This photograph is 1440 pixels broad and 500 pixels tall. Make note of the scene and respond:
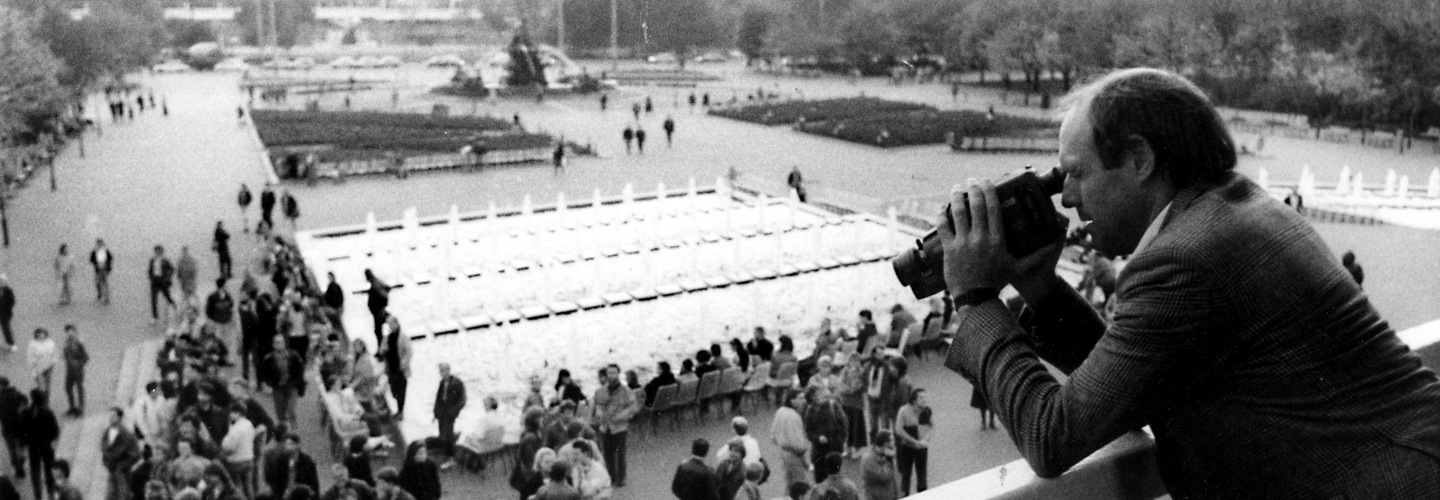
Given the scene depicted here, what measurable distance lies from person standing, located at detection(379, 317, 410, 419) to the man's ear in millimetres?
10460

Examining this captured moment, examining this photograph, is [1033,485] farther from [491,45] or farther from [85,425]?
[491,45]

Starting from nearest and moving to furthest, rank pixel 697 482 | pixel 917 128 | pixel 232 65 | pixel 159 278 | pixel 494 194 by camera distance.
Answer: pixel 697 482 < pixel 159 278 < pixel 494 194 < pixel 917 128 < pixel 232 65

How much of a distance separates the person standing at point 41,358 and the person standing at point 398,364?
11.5ft

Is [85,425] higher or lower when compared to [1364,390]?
lower

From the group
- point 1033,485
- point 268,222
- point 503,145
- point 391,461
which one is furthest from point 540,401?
point 503,145

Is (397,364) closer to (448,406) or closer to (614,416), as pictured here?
(448,406)

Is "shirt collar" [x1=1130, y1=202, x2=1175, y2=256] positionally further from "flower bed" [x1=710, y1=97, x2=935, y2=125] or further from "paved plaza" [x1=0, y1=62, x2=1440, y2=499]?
"flower bed" [x1=710, y1=97, x2=935, y2=125]

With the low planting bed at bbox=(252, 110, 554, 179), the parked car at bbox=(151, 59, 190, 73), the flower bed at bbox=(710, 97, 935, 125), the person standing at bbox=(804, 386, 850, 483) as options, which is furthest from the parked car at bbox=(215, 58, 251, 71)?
the person standing at bbox=(804, 386, 850, 483)

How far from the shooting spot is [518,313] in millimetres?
15180

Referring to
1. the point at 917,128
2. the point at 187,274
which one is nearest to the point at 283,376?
the point at 187,274

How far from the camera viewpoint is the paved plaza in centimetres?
1146

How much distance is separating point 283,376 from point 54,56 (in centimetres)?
3957

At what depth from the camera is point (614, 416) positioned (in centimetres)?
991

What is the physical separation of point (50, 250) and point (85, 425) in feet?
34.2
